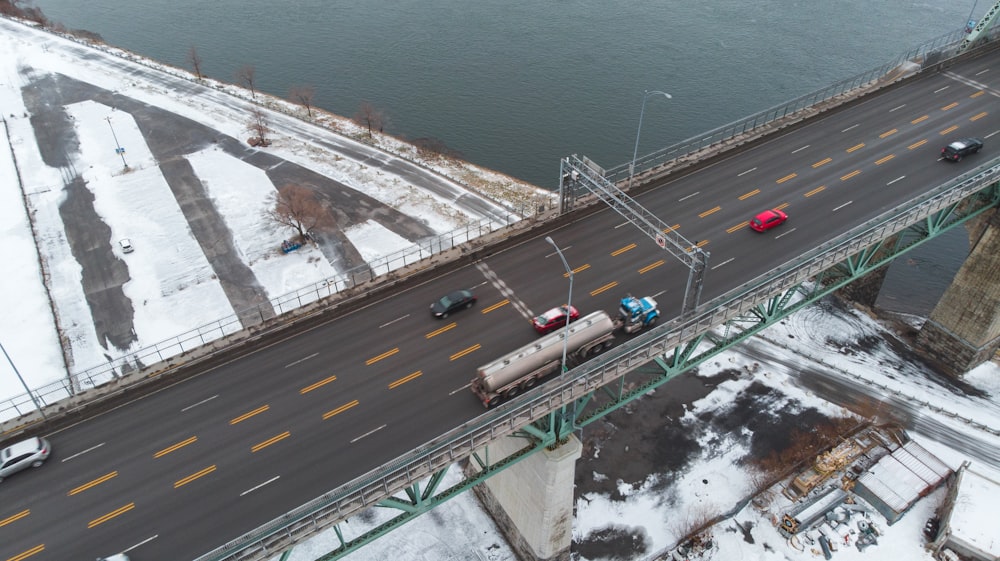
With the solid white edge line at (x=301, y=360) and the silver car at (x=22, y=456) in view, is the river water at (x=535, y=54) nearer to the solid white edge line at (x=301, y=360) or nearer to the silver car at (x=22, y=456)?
the solid white edge line at (x=301, y=360)

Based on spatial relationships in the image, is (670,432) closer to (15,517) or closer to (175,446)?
(175,446)

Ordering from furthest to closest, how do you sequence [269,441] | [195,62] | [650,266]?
[195,62], [650,266], [269,441]

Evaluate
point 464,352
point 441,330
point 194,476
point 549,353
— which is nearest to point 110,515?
point 194,476

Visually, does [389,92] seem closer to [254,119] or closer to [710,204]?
[254,119]

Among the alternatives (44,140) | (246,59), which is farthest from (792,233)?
(246,59)

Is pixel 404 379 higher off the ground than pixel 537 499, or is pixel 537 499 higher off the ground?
pixel 404 379
